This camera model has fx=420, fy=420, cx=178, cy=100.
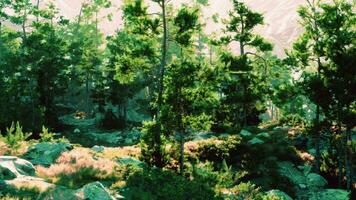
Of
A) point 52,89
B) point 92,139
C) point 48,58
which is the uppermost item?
point 48,58

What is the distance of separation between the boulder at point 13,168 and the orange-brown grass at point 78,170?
0.45m

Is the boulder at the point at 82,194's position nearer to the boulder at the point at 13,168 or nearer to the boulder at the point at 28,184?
the boulder at the point at 28,184

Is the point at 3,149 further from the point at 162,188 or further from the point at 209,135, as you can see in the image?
the point at 209,135

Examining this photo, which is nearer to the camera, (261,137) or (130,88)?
(261,137)

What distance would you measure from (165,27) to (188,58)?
6.59ft

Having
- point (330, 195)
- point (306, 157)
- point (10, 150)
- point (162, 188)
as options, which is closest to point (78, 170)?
point (162, 188)

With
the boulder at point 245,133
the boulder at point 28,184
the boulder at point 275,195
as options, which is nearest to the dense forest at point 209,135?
the boulder at point 28,184

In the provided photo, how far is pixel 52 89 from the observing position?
4500 cm

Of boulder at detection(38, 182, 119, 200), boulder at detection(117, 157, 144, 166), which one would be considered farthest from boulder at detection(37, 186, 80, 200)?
boulder at detection(117, 157, 144, 166)

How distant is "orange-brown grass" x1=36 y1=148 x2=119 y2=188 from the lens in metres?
14.8

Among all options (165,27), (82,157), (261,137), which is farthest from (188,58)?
(261,137)

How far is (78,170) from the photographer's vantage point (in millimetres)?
16156

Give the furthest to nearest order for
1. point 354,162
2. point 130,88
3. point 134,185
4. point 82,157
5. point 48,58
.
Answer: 1. point 130,88
2. point 48,58
3. point 354,162
4. point 82,157
5. point 134,185

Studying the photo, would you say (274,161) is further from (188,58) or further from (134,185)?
(134,185)
